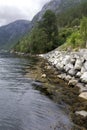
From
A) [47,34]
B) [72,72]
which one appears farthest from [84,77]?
[47,34]

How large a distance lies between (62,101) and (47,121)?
6413 mm

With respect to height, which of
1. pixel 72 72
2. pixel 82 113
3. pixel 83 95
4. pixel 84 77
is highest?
pixel 72 72

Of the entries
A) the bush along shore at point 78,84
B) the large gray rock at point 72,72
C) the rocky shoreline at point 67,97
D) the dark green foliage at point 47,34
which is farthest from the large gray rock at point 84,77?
the dark green foliage at point 47,34

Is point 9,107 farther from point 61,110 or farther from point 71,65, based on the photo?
point 71,65

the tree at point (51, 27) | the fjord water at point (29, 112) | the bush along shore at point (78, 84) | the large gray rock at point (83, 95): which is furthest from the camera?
the tree at point (51, 27)

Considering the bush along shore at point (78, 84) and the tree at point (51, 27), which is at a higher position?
the tree at point (51, 27)

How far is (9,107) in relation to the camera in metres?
22.5

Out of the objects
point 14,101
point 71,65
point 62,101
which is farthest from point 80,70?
point 14,101

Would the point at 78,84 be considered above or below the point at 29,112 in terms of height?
above

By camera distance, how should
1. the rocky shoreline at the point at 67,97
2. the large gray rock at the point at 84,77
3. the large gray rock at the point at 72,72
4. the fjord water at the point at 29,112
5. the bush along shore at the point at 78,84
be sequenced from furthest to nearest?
the large gray rock at the point at 72,72 → the large gray rock at the point at 84,77 → the bush along shore at the point at 78,84 → the rocky shoreline at the point at 67,97 → the fjord water at the point at 29,112

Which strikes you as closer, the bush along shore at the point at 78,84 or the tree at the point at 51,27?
the bush along shore at the point at 78,84

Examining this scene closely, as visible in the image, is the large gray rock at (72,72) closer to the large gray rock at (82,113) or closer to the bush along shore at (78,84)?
the bush along shore at (78,84)

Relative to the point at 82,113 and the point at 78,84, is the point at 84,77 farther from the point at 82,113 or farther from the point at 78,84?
the point at 82,113

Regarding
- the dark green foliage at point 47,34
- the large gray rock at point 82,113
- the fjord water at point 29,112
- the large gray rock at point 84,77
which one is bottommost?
the large gray rock at point 82,113
